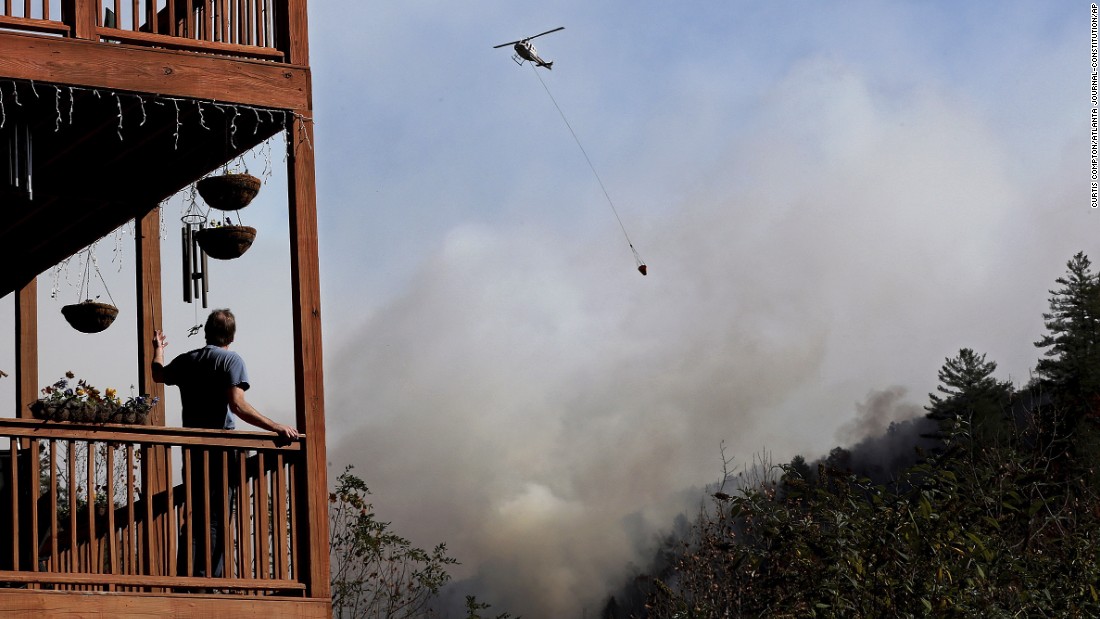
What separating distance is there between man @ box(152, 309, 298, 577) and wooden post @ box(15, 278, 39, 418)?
4.04 meters

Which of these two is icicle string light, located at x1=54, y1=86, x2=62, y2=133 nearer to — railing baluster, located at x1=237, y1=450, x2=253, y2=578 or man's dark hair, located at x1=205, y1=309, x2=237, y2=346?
man's dark hair, located at x1=205, y1=309, x2=237, y2=346

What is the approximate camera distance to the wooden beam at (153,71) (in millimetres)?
8766

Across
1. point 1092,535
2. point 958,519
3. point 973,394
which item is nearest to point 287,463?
point 958,519

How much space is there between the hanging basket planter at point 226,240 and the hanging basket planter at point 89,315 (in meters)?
1.36

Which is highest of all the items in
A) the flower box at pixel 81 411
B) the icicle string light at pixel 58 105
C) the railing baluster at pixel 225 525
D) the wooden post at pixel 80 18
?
the wooden post at pixel 80 18

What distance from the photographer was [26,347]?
41.3 ft

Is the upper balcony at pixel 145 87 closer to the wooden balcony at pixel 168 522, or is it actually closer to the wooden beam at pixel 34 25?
the wooden beam at pixel 34 25

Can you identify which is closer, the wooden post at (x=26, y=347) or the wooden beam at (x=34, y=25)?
the wooden beam at (x=34, y=25)

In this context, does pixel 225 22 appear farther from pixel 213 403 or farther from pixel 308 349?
pixel 213 403

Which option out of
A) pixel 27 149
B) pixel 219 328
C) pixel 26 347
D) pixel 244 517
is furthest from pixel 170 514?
pixel 26 347

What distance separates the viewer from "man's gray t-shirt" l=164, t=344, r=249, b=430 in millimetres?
8656

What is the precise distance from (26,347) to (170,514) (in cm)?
486

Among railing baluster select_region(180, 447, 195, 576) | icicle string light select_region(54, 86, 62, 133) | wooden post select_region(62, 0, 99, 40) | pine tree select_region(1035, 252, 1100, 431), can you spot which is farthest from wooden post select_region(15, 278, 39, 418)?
pine tree select_region(1035, 252, 1100, 431)

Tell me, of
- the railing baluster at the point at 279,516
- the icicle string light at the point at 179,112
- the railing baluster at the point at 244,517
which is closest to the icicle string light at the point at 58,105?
the icicle string light at the point at 179,112
